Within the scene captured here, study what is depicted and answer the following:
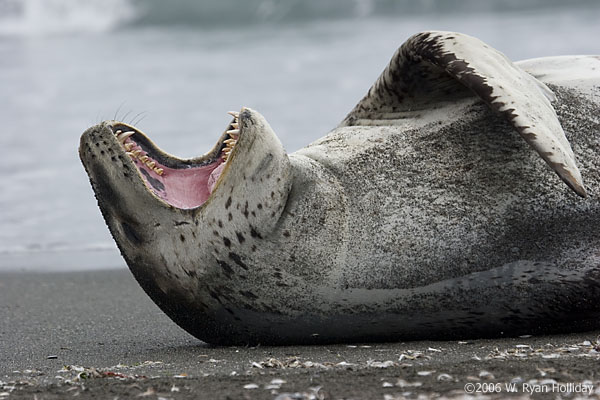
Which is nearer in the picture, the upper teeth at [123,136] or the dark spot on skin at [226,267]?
the dark spot on skin at [226,267]

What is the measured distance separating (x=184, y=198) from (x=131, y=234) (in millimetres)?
290

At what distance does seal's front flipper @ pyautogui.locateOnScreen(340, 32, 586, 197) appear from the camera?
3.66 metres

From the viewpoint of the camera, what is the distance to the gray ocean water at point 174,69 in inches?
332

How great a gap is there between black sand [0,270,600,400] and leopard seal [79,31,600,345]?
148 millimetres

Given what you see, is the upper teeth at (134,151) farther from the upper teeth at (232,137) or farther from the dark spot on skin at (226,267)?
the dark spot on skin at (226,267)

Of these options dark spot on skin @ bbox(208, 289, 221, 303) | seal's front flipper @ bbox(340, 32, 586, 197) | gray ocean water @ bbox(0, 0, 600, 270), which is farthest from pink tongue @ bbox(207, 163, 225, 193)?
seal's front flipper @ bbox(340, 32, 586, 197)

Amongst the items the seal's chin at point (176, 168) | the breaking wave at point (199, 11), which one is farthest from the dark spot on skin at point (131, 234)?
the breaking wave at point (199, 11)

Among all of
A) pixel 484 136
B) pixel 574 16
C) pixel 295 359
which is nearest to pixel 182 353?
pixel 295 359

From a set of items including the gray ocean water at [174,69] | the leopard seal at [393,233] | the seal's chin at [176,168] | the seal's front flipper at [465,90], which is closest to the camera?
the seal's front flipper at [465,90]

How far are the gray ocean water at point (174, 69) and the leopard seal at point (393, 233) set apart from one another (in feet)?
3.17

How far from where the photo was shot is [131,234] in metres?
4.22

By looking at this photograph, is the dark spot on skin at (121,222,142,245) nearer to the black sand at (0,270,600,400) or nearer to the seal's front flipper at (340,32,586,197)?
the black sand at (0,270,600,400)

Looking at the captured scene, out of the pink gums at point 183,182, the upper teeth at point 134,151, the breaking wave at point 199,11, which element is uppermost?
the breaking wave at point 199,11

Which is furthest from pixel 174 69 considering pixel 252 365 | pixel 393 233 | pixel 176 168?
pixel 252 365
